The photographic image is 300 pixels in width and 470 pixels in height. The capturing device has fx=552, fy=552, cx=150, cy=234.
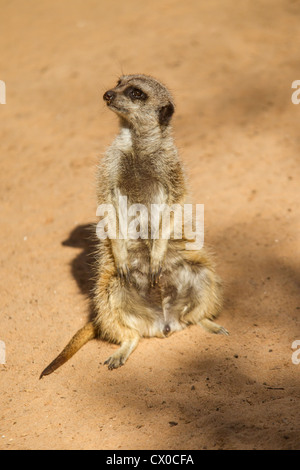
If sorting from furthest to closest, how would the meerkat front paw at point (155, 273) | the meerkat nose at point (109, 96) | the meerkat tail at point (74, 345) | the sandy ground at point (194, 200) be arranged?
the meerkat front paw at point (155, 273), the meerkat nose at point (109, 96), the meerkat tail at point (74, 345), the sandy ground at point (194, 200)

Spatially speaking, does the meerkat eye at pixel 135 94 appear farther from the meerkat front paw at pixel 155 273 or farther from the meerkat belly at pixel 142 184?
the meerkat front paw at pixel 155 273

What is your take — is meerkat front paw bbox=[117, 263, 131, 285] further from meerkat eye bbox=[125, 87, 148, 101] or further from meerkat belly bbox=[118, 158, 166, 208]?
meerkat eye bbox=[125, 87, 148, 101]

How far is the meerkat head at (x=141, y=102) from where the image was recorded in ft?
9.61

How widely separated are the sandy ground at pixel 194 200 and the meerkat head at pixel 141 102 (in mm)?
1076

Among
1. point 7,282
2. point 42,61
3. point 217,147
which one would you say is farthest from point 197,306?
point 42,61

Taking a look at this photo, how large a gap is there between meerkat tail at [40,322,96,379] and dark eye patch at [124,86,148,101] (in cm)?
125

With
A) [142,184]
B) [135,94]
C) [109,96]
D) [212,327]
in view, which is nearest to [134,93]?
[135,94]


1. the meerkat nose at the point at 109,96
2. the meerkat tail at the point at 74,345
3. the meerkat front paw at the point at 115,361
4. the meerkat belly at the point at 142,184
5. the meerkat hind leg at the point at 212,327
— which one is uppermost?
the meerkat nose at the point at 109,96

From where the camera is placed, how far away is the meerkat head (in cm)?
293

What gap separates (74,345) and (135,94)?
1366 millimetres

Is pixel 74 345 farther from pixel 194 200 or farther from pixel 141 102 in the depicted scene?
pixel 194 200

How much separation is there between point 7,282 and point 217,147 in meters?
2.25

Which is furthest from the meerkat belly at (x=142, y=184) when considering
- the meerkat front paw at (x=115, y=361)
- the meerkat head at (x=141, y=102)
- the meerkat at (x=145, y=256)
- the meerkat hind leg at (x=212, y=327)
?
the meerkat front paw at (x=115, y=361)

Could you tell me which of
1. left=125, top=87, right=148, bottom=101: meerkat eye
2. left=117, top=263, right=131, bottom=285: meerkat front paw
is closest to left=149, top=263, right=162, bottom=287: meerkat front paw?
left=117, top=263, right=131, bottom=285: meerkat front paw
